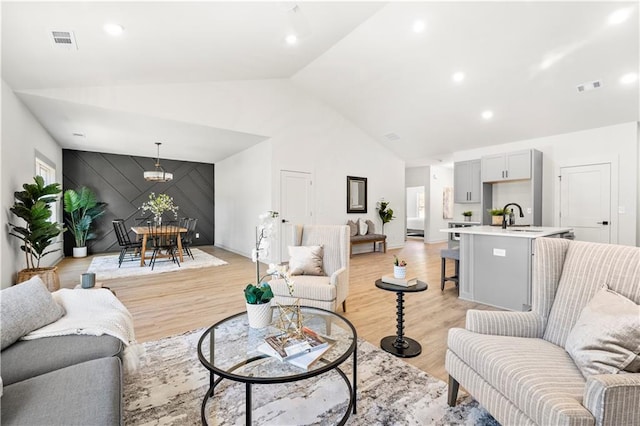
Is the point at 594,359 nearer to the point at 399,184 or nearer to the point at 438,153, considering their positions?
the point at 438,153

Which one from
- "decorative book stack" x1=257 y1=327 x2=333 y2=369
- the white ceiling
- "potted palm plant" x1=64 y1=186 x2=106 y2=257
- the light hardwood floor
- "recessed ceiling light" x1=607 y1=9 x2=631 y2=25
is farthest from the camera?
"potted palm plant" x1=64 y1=186 x2=106 y2=257

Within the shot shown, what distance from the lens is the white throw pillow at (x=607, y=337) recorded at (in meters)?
1.17

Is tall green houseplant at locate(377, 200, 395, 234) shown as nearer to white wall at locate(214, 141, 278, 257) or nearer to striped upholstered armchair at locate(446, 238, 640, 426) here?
white wall at locate(214, 141, 278, 257)

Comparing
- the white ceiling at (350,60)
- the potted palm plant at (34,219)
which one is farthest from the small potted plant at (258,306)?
the potted palm plant at (34,219)

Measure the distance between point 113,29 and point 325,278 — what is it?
317cm

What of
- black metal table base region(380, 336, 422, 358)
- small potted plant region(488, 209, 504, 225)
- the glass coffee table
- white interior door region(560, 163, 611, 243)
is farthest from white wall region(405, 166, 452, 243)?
the glass coffee table

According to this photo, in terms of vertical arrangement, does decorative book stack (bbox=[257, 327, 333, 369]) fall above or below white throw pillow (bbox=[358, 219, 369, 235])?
below

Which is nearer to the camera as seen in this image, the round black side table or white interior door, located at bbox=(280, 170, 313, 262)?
the round black side table

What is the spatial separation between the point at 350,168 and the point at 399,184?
2050 millimetres

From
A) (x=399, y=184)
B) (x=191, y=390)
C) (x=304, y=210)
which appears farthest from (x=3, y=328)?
(x=399, y=184)

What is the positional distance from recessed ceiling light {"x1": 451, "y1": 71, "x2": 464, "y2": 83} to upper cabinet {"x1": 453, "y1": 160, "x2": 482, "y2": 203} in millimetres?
2435

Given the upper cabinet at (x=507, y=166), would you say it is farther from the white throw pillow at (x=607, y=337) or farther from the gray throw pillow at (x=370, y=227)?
the white throw pillow at (x=607, y=337)

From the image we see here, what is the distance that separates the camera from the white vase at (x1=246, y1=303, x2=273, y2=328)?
184cm

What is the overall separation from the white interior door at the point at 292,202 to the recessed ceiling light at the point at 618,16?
5201 millimetres
